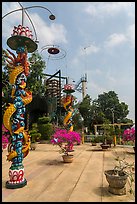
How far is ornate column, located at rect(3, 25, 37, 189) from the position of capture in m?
4.20

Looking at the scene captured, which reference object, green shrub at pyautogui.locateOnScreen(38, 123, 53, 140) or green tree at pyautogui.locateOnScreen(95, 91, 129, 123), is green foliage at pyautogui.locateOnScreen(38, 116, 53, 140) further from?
green tree at pyautogui.locateOnScreen(95, 91, 129, 123)

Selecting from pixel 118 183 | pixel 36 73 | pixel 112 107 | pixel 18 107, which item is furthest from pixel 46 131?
pixel 112 107

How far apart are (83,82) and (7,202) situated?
27.6 m

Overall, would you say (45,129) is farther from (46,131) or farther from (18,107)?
(18,107)

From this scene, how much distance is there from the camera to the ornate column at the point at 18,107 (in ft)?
13.8

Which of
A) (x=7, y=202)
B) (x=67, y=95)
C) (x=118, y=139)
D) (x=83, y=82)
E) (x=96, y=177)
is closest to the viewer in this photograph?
(x=7, y=202)

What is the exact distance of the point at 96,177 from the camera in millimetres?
4953

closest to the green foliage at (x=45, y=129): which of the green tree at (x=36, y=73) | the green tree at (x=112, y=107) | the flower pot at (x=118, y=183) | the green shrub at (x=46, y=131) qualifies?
the green shrub at (x=46, y=131)

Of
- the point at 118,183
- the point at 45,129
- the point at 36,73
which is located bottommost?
the point at 45,129

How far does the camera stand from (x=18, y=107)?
4406 mm

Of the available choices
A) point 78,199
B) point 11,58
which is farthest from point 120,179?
point 11,58

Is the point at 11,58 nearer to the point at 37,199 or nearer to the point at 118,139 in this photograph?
the point at 37,199

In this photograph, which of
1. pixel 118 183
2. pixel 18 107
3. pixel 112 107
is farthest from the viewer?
pixel 112 107

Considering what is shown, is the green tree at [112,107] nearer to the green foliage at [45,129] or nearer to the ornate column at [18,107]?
the green foliage at [45,129]
